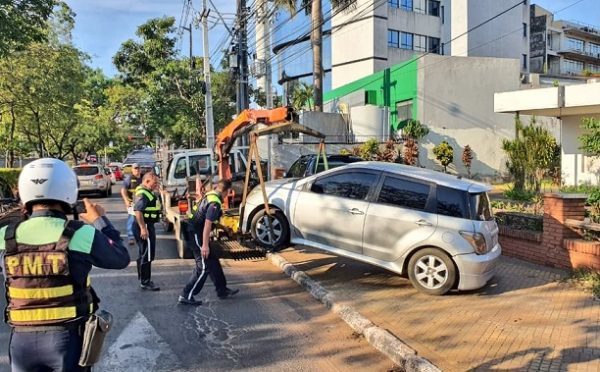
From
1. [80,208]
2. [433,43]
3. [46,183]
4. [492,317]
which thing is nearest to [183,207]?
[492,317]

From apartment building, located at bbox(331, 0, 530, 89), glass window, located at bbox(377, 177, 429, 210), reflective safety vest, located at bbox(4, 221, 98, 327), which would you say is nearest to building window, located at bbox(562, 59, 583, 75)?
apartment building, located at bbox(331, 0, 530, 89)

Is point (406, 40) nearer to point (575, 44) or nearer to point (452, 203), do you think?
point (575, 44)

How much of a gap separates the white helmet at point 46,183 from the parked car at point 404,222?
16.7 ft

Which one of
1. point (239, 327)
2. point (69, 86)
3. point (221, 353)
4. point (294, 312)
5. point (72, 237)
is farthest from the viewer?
point (69, 86)

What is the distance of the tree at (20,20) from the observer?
13.0 metres

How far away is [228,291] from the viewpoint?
7.20m

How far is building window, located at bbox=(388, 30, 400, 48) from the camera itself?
41.7 m

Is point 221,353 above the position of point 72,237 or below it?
below

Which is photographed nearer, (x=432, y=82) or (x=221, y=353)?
(x=221, y=353)

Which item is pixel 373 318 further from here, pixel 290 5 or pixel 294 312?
pixel 290 5

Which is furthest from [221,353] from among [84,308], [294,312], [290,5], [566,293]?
[290,5]

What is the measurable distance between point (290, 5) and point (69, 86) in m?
11.8

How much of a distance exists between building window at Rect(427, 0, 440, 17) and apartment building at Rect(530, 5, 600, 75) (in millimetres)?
19351

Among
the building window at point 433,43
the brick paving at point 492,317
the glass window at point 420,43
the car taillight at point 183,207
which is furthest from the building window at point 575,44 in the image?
the car taillight at point 183,207
